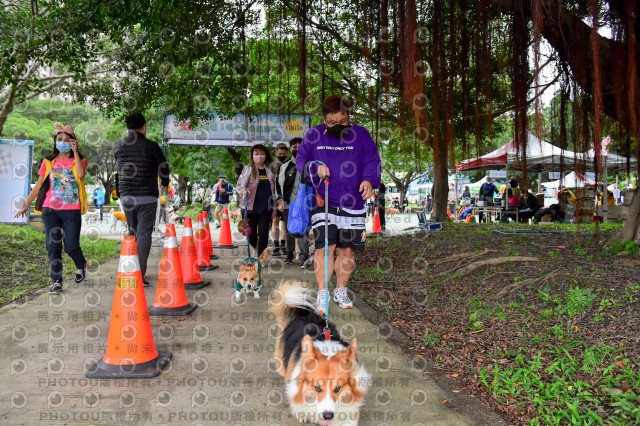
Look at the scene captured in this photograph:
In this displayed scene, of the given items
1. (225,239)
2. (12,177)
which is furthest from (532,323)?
(12,177)

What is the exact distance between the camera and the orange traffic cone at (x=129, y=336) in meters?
2.90

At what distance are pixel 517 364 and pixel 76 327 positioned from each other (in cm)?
356

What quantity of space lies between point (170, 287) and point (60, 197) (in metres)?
1.88

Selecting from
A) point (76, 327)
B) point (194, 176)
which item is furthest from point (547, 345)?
point (194, 176)

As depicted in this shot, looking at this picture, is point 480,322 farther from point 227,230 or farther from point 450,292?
point 227,230

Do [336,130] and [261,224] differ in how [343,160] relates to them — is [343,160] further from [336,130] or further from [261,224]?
[261,224]

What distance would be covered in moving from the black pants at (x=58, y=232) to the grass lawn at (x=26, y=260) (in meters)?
0.50

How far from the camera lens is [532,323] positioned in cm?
350

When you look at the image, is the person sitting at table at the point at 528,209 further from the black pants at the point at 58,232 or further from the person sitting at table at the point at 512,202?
the black pants at the point at 58,232

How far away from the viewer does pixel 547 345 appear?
3092 mm

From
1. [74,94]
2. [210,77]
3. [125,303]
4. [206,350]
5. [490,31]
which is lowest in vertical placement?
[206,350]

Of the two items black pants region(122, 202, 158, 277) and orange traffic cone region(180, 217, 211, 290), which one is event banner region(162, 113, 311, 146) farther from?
black pants region(122, 202, 158, 277)

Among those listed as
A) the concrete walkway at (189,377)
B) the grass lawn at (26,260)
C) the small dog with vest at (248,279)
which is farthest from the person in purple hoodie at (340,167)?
the grass lawn at (26,260)

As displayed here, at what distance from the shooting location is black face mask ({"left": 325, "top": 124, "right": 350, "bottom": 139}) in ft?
14.2
